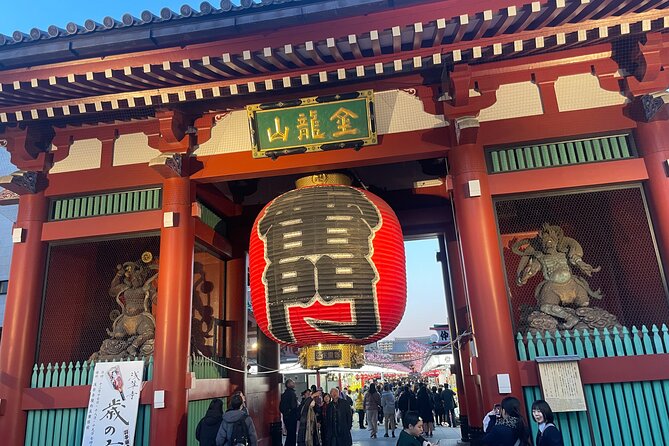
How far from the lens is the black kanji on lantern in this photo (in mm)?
5270

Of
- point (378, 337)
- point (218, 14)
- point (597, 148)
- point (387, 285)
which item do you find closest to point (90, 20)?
point (218, 14)

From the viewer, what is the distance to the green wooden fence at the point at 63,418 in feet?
20.2

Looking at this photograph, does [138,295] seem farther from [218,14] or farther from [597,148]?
[597,148]

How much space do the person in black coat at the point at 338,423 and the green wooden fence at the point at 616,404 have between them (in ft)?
13.9

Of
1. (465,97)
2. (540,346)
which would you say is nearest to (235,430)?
(540,346)

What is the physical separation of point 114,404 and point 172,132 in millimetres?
3763

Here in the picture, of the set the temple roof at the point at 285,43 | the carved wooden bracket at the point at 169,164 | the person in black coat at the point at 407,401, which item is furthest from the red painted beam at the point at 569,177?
the person in black coat at the point at 407,401

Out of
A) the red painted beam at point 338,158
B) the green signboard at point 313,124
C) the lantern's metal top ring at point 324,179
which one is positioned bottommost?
the lantern's metal top ring at point 324,179

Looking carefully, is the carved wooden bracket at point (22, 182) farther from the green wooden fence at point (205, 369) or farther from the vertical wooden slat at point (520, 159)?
the vertical wooden slat at point (520, 159)

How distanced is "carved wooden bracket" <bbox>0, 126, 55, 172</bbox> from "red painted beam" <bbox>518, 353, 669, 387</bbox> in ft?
26.6

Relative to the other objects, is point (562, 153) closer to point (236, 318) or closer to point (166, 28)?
point (166, 28)

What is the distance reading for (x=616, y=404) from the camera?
528 cm

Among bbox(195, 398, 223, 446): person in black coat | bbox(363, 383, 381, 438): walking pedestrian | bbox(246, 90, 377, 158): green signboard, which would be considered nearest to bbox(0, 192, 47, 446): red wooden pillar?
bbox(195, 398, 223, 446): person in black coat

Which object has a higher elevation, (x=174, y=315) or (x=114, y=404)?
(x=174, y=315)
